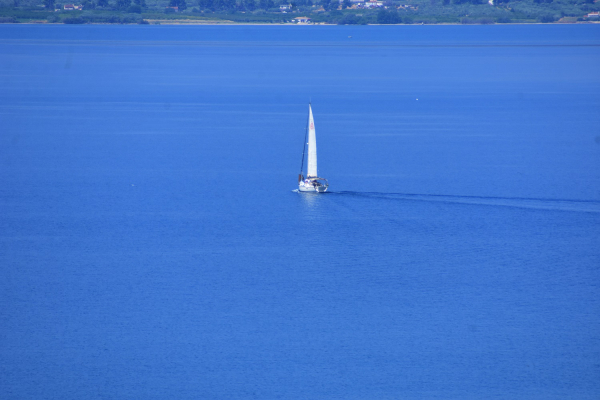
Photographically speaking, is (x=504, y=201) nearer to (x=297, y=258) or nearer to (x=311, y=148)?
(x=311, y=148)

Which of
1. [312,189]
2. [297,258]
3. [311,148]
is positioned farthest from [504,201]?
[297,258]

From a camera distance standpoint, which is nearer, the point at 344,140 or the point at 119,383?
the point at 119,383

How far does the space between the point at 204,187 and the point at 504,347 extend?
80.1 ft

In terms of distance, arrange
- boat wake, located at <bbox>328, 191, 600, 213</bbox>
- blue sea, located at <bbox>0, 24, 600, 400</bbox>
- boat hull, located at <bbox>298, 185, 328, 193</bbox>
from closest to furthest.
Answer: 1. blue sea, located at <bbox>0, 24, 600, 400</bbox>
2. boat wake, located at <bbox>328, 191, 600, 213</bbox>
3. boat hull, located at <bbox>298, 185, 328, 193</bbox>

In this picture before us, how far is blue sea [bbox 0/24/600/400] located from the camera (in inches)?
992

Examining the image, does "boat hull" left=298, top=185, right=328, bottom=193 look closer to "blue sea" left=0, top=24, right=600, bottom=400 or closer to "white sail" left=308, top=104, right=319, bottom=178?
"blue sea" left=0, top=24, right=600, bottom=400

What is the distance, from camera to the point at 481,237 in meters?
37.2

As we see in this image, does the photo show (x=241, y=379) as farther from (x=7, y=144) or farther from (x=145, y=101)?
(x=145, y=101)

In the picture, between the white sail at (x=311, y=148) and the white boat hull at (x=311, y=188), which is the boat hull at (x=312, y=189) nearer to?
the white boat hull at (x=311, y=188)

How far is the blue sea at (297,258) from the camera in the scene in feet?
82.7

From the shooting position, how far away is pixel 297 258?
34875mm

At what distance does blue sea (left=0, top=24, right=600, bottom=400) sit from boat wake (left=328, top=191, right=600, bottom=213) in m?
0.20

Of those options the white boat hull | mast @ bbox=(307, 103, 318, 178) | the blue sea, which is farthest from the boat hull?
mast @ bbox=(307, 103, 318, 178)

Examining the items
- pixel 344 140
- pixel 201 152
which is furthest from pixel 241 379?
pixel 344 140
